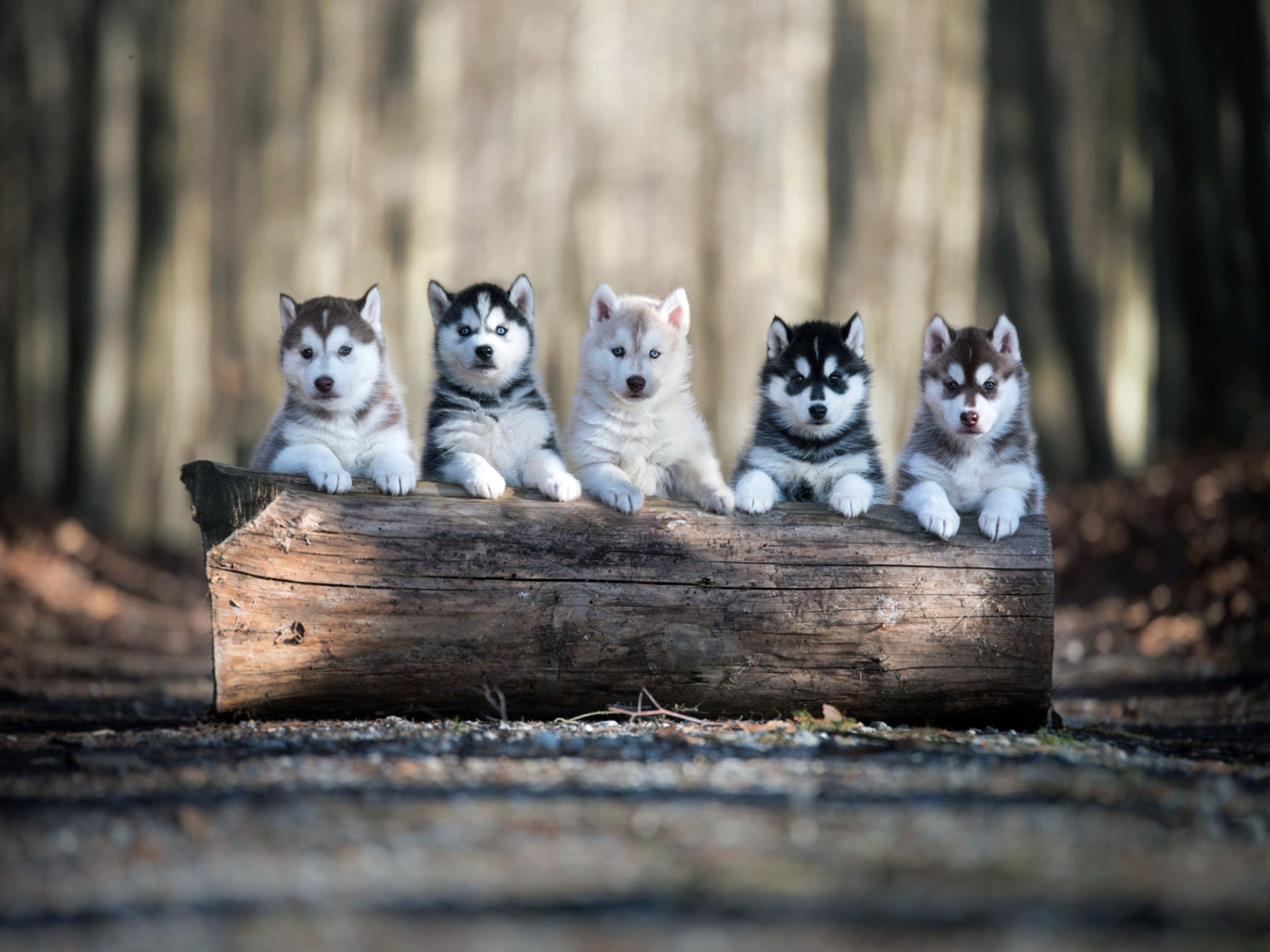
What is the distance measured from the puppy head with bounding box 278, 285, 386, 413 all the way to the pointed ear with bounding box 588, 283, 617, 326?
0.98m

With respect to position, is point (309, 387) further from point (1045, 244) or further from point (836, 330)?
point (1045, 244)

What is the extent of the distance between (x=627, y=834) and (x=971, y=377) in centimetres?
293

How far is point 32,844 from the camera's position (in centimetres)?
274

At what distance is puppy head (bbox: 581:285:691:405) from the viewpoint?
512cm

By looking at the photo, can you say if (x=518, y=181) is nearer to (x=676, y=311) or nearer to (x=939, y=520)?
(x=676, y=311)

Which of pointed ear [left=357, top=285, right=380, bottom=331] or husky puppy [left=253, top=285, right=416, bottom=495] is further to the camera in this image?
pointed ear [left=357, top=285, right=380, bottom=331]

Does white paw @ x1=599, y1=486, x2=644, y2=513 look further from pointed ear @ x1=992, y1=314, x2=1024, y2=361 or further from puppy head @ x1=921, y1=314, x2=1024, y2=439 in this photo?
pointed ear @ x1=992, y1=314, x2=1024, y2=361

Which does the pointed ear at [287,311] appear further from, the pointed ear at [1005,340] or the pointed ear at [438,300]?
the pointed ear at [1005,340]

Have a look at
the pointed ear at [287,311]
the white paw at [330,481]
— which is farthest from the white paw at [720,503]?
the pointed ear at [287,311]

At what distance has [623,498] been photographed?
445cm

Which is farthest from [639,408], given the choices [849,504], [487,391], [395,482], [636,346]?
[395,482]

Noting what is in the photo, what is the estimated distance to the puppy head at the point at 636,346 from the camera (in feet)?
16.8

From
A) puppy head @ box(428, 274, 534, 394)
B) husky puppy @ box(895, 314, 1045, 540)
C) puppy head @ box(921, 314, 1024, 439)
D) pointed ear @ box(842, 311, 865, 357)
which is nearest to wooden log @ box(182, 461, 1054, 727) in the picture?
husky puppy @ box(895, 314, 1045, 540)

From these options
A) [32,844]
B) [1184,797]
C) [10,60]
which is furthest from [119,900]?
[10,60]
